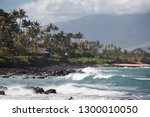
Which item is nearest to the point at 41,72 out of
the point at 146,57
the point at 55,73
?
the point at 55,73

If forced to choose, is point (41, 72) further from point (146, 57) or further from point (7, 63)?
point (146, 57)

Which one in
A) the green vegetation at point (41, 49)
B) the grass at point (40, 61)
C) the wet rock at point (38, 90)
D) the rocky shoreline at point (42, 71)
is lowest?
the wet rock at point (38, 90)

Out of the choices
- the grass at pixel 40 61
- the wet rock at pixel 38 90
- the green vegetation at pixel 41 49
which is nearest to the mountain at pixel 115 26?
the wet rock at pixel 38 90

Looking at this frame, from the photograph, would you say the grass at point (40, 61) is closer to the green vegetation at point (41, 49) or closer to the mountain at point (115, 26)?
the green vegetation at point (41, 49)

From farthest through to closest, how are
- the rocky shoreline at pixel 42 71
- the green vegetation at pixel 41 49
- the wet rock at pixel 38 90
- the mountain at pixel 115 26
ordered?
the green vegetation at pixel 41 49 < the rocky shoreline at pixel 42 71 < the wet rock at pixel 38 90 < the mountain at pixel 115 26

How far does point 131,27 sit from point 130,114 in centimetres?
245

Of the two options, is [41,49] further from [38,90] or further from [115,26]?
[115,26]

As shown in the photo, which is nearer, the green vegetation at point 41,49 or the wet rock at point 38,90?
the wet rock at point 38,90

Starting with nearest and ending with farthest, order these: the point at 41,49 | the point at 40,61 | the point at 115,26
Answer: the point at 115,26, the point at 40,61, the point at 41,49

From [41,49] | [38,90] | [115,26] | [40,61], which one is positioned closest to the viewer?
[115,26]

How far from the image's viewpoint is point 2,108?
6883 mm

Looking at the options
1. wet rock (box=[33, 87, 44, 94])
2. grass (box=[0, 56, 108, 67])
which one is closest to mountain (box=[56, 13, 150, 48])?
wet rock (box=[33, 87, 44, 94])

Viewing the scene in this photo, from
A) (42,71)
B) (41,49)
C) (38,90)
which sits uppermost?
(41,49)

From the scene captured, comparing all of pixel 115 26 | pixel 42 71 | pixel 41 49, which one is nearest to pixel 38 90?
pixel 115 26
